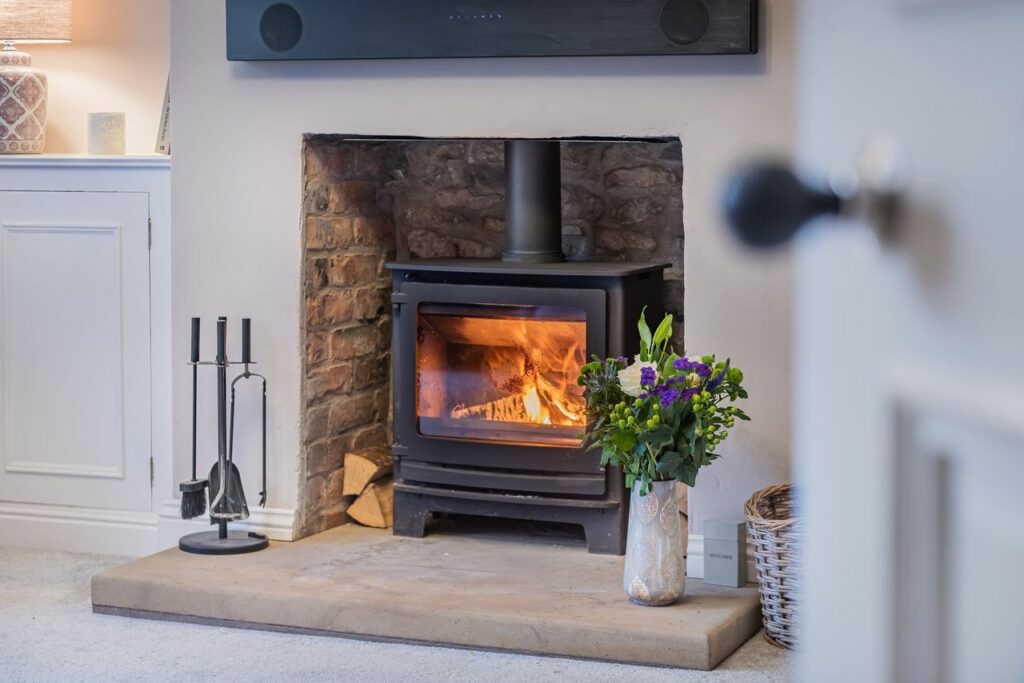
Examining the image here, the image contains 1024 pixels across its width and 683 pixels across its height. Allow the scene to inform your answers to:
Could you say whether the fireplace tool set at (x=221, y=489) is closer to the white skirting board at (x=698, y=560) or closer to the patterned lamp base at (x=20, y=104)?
the patterned lamp base at (x=20, y=104)

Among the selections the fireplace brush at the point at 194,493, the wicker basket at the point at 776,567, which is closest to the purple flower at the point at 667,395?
the wicker basket at the point at 776,567

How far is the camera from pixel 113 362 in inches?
157

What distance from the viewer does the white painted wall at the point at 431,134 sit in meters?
3.30

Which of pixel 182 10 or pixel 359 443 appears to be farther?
pixel 359 443

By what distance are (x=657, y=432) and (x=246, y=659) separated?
1.07 m

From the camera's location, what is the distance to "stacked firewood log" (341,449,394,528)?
3.92 metres

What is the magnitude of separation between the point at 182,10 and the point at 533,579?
187 cm

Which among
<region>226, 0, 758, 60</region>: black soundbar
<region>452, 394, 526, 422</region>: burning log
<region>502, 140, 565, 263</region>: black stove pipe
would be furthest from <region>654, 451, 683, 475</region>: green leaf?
<region>226, 0, 758, 60</region>: black soundbar

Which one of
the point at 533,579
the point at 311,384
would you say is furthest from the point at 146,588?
the point at 533,579

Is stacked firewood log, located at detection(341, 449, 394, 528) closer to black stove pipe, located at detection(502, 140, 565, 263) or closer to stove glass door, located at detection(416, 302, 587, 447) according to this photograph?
stove glass door, located at detection(416, 302, 587, 447)

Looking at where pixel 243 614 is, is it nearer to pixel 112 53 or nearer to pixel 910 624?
pixel 112 53

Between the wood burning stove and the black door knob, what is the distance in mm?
2840

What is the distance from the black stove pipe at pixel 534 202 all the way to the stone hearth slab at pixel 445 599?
0.83 m

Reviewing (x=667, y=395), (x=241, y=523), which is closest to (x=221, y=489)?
(x=241, y=523)
